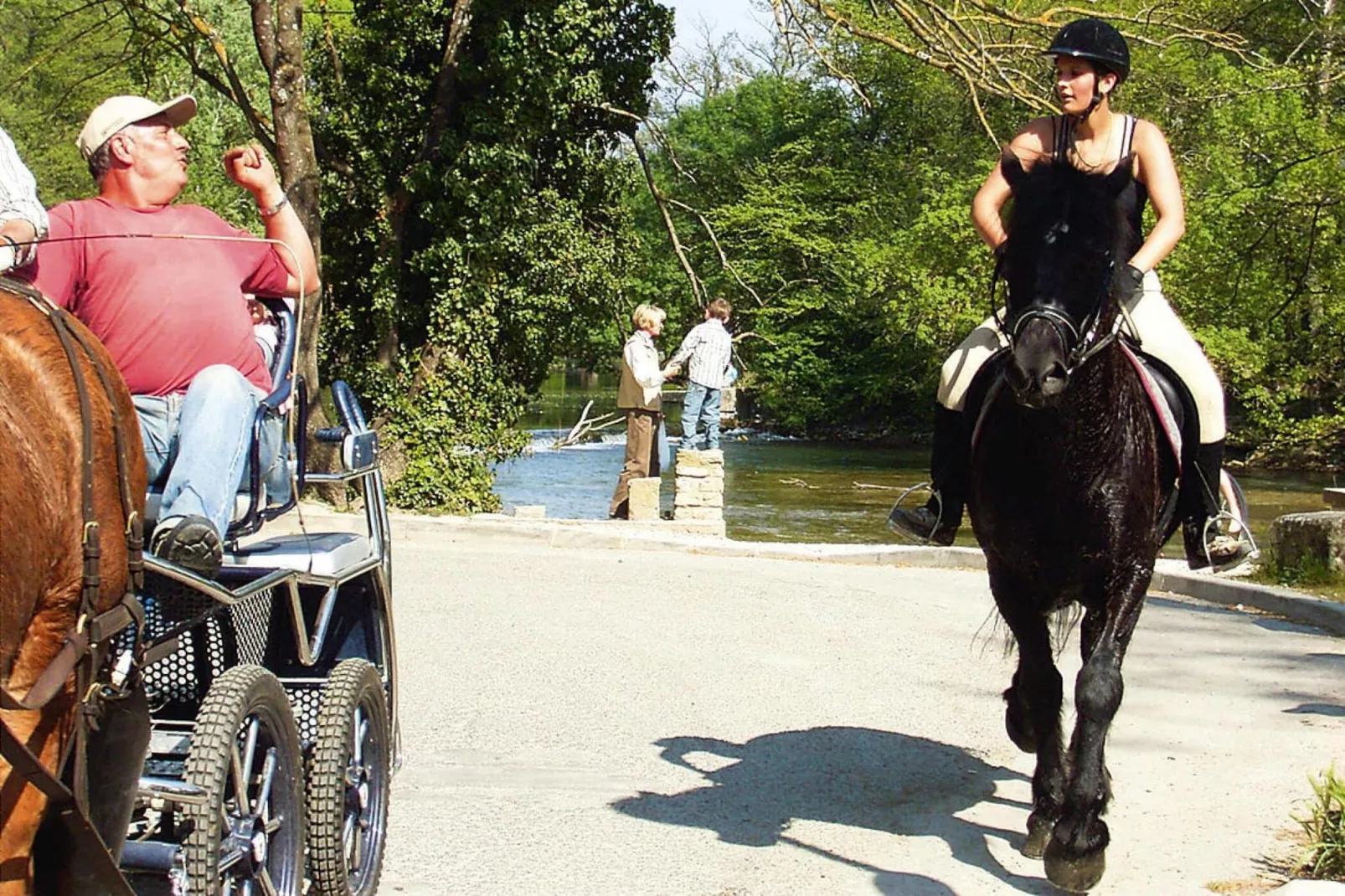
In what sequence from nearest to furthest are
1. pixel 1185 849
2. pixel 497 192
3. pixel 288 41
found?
pixel 1185 849 → pixel 288 41 → pixel 497 192

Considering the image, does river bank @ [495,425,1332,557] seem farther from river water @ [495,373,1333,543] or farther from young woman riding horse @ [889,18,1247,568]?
young woman riding horse @ [889,18,1247,568]

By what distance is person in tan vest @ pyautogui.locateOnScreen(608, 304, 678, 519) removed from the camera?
18.7m

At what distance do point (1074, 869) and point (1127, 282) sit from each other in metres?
2.04

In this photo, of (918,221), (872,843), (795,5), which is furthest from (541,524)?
(918,221)

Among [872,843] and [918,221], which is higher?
[918,221]

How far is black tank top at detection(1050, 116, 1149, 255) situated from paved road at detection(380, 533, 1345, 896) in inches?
95.1

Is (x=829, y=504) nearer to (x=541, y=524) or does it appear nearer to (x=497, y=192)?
(x=497, y=192)

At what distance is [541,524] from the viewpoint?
664 inches

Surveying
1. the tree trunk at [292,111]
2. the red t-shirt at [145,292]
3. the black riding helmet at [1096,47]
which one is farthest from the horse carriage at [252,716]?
the tree trunk at [292,111]

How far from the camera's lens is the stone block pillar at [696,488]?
18.5 metres

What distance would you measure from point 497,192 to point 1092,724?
1678cm

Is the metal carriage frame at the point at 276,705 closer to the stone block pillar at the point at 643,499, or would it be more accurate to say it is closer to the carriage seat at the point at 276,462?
the carriage seat at the point at 276,462

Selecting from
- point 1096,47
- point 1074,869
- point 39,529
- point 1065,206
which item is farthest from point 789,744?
point 39,529

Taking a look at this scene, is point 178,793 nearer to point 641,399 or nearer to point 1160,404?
point 1160,404
